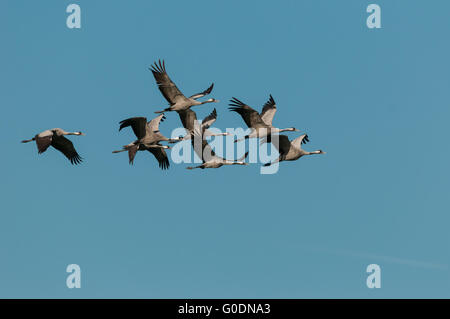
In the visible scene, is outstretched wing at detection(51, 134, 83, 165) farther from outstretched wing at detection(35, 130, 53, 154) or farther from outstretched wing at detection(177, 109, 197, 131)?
outstretched wing at detection(177, 109, 197, 131)

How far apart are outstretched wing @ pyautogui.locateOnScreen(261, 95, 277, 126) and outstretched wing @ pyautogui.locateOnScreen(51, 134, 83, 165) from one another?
9.22m

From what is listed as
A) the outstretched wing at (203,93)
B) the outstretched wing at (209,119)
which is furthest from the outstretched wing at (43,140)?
the outstretched wing at (209,119)

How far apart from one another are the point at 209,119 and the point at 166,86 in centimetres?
611

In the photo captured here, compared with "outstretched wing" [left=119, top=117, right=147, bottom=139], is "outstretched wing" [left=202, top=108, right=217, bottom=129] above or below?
above

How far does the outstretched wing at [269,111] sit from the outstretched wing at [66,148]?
9.22m

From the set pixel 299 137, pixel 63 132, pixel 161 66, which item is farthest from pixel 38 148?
pixel 299 137

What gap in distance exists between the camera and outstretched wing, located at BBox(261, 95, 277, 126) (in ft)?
136

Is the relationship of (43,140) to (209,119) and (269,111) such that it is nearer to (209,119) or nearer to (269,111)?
(209,119)

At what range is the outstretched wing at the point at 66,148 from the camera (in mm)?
42306

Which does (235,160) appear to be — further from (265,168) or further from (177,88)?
(177,88)

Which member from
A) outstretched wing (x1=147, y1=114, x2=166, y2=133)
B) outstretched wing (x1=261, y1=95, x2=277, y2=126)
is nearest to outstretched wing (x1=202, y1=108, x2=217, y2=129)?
outstretched wing (x1=147, y1=114, x2=166, y2=133)

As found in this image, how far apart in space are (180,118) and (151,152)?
5100 millimetres

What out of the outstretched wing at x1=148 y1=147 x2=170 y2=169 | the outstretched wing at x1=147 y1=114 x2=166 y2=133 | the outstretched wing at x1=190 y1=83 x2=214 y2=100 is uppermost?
the outstretched wing at x1=190 y1=83 x2=214 y2=100

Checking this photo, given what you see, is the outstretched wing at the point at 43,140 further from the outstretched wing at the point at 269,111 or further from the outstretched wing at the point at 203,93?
the outstretched wing at the point at 269,111
